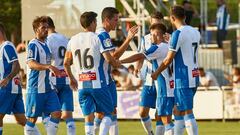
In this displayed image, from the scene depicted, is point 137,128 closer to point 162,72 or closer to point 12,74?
point 162,72

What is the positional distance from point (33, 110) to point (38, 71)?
2.37 ft

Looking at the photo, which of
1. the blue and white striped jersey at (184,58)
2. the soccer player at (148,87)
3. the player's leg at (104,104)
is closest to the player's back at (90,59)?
the player's leg at (104,104)

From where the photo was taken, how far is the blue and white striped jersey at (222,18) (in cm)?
3416

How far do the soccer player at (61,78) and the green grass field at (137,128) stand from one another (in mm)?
3599

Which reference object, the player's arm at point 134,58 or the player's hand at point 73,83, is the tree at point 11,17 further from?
the player's hand at point 73,83

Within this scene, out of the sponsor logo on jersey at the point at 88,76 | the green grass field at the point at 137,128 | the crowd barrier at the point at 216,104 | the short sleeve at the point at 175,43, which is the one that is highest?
the short sleeve at the point at 175,43

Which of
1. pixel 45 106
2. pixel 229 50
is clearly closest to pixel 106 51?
pixel 45 106

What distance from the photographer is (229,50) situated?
32469 millimetres

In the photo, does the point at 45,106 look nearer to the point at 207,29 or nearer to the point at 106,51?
the point at 106,51

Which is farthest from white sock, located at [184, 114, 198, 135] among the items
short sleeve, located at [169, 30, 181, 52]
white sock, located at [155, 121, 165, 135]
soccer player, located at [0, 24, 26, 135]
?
soccer player, located at [0, 24, 26, 135]

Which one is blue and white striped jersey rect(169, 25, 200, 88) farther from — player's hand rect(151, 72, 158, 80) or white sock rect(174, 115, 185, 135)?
white sock rect(174, 115, 185, 135)

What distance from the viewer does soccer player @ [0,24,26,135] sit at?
730 inches

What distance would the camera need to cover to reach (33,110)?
18.8 metres

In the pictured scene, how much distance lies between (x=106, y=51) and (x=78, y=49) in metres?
0.57
